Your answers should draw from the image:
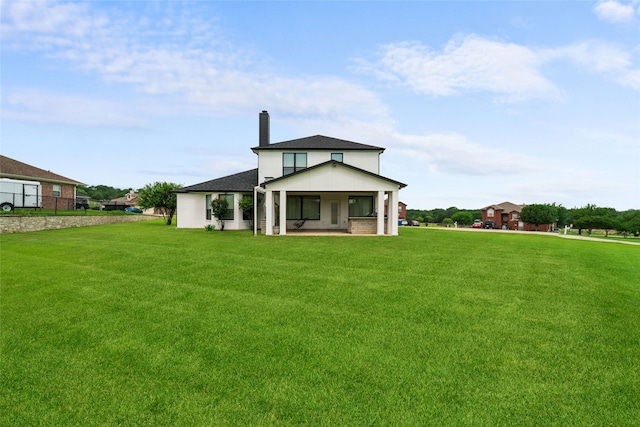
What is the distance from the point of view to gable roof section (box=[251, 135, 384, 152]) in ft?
80.6

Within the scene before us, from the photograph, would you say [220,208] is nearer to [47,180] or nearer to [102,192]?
[47,180]

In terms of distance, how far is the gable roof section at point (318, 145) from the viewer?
80.6ft

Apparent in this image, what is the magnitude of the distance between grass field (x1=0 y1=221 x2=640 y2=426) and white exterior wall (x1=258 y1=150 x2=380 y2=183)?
16417 mm

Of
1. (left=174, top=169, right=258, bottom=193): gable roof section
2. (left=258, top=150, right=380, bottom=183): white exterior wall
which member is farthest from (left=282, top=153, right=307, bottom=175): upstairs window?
(left=174, top=169, right=258, bottom=193): gable roof section

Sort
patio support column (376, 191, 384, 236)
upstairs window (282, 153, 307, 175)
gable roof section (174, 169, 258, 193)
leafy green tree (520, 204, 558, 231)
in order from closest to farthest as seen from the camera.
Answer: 1. patio support column (376, 191, 384, 236)
2. gable roof section (174, 169, 258, 193)
3. upstairs window (282, 153, 307, 175)
4. leafy green tree (520, 204, 558, 231)

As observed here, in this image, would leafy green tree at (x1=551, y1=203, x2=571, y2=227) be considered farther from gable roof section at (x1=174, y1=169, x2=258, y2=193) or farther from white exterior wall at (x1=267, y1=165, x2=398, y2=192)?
gable roof section at (x1=174, y1=169, x2=258, y2=193)

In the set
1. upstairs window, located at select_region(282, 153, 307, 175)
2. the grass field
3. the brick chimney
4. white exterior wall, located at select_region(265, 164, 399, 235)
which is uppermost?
the brick chimney

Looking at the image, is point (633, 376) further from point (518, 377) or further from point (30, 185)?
point (30, 185)

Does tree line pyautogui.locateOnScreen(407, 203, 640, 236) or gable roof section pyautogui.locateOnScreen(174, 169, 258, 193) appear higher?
gable roof section pyautogui.locateOnScreen(174, 169, 258, 193)

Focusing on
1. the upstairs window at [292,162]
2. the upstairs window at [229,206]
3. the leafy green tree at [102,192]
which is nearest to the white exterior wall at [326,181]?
the upstairs window at [292,162]

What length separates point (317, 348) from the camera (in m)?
4.46

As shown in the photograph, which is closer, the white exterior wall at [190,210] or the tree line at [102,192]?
the white exterior wall at [190,210]

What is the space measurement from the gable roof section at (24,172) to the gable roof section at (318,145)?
23.6 meters

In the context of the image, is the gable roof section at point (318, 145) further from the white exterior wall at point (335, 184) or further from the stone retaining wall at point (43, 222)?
the stone retaining wall at point (43, 222)
